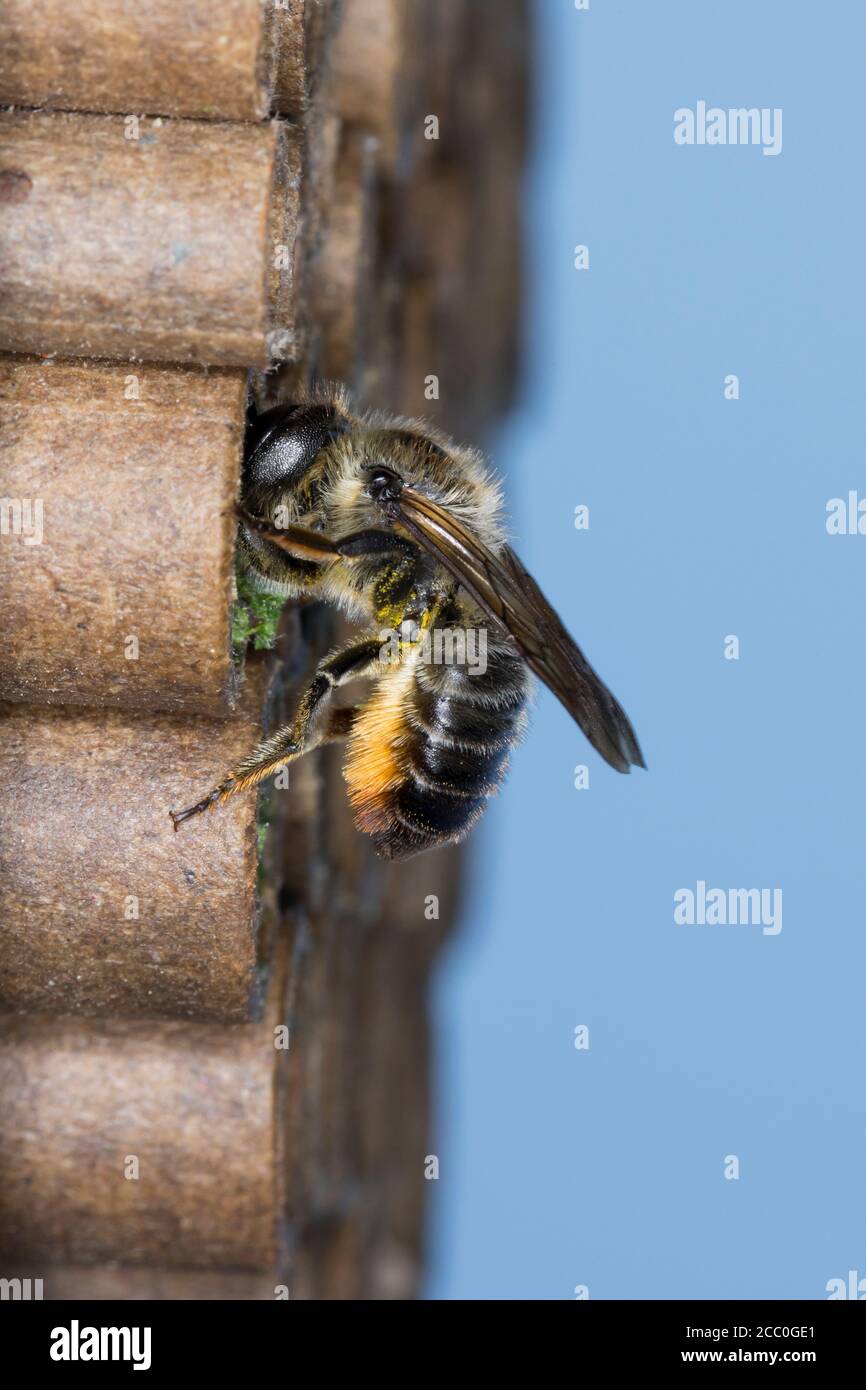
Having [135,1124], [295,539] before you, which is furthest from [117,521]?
[135,1124]

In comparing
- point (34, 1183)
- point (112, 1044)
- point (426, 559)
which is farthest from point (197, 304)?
point (34, 1183)

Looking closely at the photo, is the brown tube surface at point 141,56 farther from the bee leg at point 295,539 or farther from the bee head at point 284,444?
the bee leg at point 295,539

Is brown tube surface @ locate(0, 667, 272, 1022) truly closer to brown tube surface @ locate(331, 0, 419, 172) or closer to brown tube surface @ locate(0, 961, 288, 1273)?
brown tube surface @ locate(0, 961, 288, 1273)

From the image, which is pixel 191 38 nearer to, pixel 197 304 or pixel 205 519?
pixel 197 304

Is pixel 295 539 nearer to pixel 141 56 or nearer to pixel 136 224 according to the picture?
pixel 136 224

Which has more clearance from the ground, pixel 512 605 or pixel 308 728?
pixel 512 605

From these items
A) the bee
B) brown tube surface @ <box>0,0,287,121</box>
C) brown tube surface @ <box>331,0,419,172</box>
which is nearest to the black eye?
the bee

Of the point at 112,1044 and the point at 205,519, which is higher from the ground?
the point at 205,519
